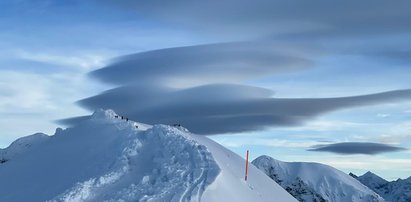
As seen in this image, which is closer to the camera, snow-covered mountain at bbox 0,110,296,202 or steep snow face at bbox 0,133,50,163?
snow-covered mountain at bbox 0,110,296,202

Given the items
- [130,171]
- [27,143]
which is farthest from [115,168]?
[27,143]

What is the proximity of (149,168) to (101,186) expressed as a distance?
3082mm

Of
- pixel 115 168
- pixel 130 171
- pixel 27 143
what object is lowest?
pixel 130 171

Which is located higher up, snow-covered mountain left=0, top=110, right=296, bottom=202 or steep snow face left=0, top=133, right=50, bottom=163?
steep snow face left=0, top=133, right=50, bottom=163

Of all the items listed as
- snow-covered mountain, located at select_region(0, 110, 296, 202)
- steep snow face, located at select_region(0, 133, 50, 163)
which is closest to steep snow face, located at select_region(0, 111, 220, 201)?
snow-covered mountain, located at select_region(0, 110, 296, 202)

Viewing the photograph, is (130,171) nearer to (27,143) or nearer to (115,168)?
(115,168)

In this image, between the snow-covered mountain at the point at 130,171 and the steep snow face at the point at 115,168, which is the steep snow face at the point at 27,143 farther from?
the steep snow face at the point at 115,168

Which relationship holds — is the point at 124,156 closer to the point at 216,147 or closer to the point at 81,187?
the point at 81,187

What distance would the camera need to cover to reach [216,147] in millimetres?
40844

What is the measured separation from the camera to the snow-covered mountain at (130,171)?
100ft

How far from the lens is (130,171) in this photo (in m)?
32.8

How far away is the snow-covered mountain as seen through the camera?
30609mm

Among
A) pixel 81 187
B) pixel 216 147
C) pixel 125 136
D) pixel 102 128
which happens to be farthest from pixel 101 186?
pixel 216 147

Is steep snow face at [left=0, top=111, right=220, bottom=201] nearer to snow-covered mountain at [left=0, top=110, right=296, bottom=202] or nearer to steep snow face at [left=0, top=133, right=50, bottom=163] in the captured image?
snow-covered mountain at [left=0, top=110, right=296, bottom=202]
